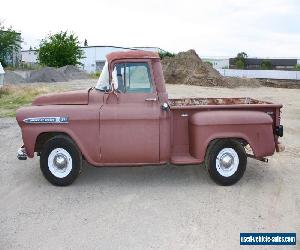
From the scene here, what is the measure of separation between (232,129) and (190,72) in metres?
28.9

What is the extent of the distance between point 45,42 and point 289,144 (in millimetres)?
54784

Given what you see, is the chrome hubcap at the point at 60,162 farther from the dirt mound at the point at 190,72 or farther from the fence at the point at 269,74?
the fence at the point at 269,74

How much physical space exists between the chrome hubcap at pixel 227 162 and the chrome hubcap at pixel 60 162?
248cm

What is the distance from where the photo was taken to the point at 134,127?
21.9 ft

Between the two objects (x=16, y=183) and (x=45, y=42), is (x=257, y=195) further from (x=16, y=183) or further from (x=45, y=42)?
(x=45, y=42)

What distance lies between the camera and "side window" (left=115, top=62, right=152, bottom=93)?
6781 millimetres

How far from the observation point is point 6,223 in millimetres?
5508

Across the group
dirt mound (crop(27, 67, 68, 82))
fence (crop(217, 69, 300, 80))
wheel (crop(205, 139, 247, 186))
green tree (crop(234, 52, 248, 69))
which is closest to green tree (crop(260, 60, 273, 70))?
green tree (crop(234, 52, 248, 69))

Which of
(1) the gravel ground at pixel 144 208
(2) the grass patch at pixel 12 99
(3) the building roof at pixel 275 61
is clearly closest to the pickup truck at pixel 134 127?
(1) the gravel ground at pixel 144 208

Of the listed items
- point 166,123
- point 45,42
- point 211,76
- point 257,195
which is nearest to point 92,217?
point 166,123

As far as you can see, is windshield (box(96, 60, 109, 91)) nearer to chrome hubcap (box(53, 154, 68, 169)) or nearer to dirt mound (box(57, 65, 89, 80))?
chrome hubcap (box(53, 154, 68, 169))

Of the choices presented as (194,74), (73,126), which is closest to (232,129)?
(73,126)

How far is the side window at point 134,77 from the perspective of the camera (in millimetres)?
6781

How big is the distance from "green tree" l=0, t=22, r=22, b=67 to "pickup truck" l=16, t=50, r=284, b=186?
5875 centimetres
